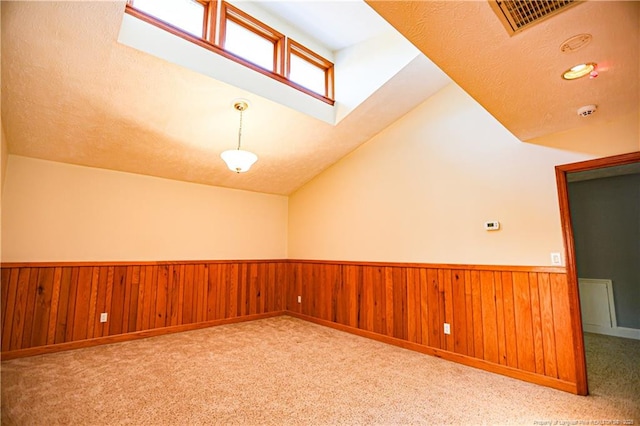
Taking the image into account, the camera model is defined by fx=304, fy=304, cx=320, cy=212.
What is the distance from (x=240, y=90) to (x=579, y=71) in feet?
9.12

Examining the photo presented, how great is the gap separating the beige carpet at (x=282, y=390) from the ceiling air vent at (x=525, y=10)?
2.45 meters

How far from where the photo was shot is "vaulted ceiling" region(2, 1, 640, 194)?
1.51 metres

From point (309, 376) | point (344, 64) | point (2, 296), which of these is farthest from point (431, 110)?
point (2, 296)

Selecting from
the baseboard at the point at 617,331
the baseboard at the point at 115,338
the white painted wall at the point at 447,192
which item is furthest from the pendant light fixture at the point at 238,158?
the baseboard at the point at 617,331

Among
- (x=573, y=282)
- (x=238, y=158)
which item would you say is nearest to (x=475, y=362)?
(x=573, y=282)

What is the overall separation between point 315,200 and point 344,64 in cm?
223

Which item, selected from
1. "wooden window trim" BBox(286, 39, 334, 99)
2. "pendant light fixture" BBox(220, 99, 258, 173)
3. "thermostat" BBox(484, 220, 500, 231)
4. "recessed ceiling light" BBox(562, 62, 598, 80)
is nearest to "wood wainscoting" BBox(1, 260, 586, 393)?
"thermostat" BBox(484, 220, 500, 231)

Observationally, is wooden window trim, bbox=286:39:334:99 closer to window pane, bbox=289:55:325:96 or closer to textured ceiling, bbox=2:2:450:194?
window pane, bbox=289:55:325:96

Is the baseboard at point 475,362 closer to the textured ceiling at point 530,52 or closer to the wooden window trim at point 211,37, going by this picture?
the textured ceiling at point 530,52

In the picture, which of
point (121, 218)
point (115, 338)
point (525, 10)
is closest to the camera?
point (525, 10)

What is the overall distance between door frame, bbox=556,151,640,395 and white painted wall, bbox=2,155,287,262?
4316mm

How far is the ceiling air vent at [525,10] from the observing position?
1.33 metres

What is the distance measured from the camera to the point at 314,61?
414cm

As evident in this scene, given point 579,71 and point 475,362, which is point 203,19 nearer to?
point 579,71
